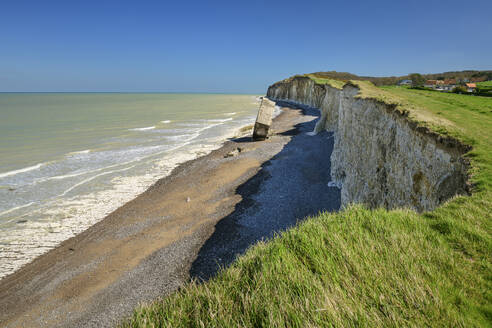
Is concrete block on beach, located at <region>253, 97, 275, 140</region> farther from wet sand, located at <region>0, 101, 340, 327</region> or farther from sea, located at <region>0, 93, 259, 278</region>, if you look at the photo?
wet sand, located at <region>0, 101, 340, 327</region>

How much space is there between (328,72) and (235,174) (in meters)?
102

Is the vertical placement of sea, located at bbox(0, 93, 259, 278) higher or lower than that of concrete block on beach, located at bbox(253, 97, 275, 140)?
lower

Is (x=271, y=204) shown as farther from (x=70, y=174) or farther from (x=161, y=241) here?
(x=70, y=174)

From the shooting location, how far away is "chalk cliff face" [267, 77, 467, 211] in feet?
19.0

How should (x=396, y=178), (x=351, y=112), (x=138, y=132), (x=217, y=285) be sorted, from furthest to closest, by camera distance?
1. (x=138, y=132)
2. (x=351, y=112)
3. (x=396, y=178)
4. (x=217, y=285)

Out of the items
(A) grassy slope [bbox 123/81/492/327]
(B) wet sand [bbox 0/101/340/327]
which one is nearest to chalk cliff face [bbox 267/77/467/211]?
(A) grassy slope [bbox 123/81/492/327]

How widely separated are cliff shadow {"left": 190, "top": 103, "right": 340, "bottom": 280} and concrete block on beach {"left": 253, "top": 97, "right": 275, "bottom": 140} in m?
7.72

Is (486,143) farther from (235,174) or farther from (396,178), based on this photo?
(235,174)

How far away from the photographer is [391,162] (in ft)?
29.4

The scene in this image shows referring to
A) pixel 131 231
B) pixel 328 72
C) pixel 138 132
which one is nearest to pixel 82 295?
pixel 131 231

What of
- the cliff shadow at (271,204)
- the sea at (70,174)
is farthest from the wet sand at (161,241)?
the sea at (70,174)

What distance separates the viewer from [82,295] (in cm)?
927

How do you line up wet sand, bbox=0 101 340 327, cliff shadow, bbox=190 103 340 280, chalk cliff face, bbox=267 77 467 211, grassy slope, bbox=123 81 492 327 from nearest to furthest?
1. grassy slope, bbox=123 81 492 327
2. chalk cliff face, bbox=267 77 467 211
3. wet sand, bbox=0 101 340 327
4. cliff shadow, bbox=190 103 340 280

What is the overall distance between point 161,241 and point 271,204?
6462mm
